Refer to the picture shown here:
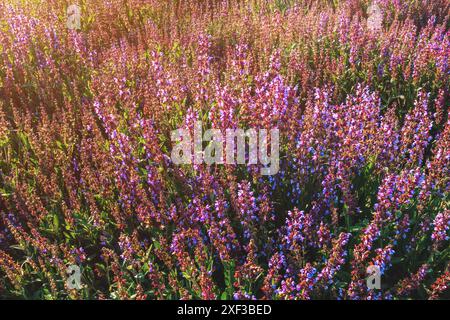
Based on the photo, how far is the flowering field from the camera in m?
2.31

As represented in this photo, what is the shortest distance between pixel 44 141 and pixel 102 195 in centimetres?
71

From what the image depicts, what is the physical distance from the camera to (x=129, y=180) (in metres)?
2.87

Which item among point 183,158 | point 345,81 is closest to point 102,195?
point 183,158

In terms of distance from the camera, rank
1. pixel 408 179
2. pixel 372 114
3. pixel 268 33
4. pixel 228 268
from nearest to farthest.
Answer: pixel 228 268, pixel 408 179, pixel 372 114, pixel 268 33

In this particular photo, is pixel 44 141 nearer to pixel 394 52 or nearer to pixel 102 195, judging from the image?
pixel 102 195

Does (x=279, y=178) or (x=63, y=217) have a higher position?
(x=279, y=178)

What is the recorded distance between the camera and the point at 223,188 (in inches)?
109

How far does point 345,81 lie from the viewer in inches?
165

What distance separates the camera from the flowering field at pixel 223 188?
2.31 m

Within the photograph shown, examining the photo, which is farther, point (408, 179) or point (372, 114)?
point (372, 114)

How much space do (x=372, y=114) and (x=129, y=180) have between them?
181cm
